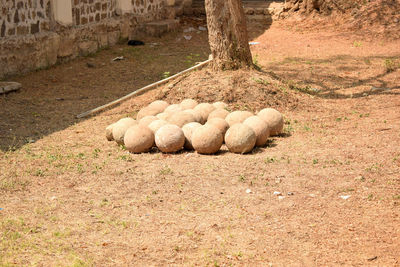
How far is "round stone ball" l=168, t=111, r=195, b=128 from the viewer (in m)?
6.50

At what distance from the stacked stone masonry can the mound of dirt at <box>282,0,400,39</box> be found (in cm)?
556

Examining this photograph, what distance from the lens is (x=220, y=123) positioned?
20.9ft

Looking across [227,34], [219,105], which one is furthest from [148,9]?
[219,105]

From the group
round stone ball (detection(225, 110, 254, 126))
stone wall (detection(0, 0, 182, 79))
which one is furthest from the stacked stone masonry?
round stone ball (detection(225, 110, 254, 126))

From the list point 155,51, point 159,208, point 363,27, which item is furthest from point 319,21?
point 159,208

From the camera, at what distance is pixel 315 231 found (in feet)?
14.0

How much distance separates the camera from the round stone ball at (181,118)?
6496mm

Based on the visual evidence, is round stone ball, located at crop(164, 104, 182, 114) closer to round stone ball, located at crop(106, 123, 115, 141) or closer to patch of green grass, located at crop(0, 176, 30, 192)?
round stone ball, located at crop(106, 123, 115, 141)

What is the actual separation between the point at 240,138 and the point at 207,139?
0.38 metres

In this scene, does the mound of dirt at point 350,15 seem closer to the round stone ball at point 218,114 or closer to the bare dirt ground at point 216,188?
→ the bare dirt ground at point 216,188

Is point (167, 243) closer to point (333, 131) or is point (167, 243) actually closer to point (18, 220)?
point (18, 220)

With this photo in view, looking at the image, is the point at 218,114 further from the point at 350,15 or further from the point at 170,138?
the point at 350,15

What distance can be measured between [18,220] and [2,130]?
3267mm

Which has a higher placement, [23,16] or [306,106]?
[23,16]
